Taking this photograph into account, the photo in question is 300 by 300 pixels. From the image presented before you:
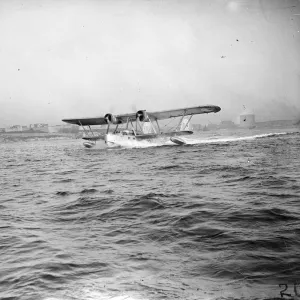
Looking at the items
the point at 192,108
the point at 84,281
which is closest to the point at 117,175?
the point at 84,281

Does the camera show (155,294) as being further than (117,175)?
No

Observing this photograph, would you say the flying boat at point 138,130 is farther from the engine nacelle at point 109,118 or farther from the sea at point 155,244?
the sea at point 155,244

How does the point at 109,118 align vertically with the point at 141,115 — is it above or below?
below

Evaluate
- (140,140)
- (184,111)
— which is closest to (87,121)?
(140,140)

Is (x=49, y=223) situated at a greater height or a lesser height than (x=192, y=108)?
lesser

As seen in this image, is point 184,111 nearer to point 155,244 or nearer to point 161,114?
point 161,114

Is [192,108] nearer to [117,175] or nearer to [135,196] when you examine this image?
[117,175]

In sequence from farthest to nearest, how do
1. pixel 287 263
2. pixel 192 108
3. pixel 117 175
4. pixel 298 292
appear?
pixel 192 108
pixel 117 175
pixel 287 263
pixel 298 292

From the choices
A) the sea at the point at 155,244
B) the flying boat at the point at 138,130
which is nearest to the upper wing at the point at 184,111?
the flying boat at the point at 138,130
